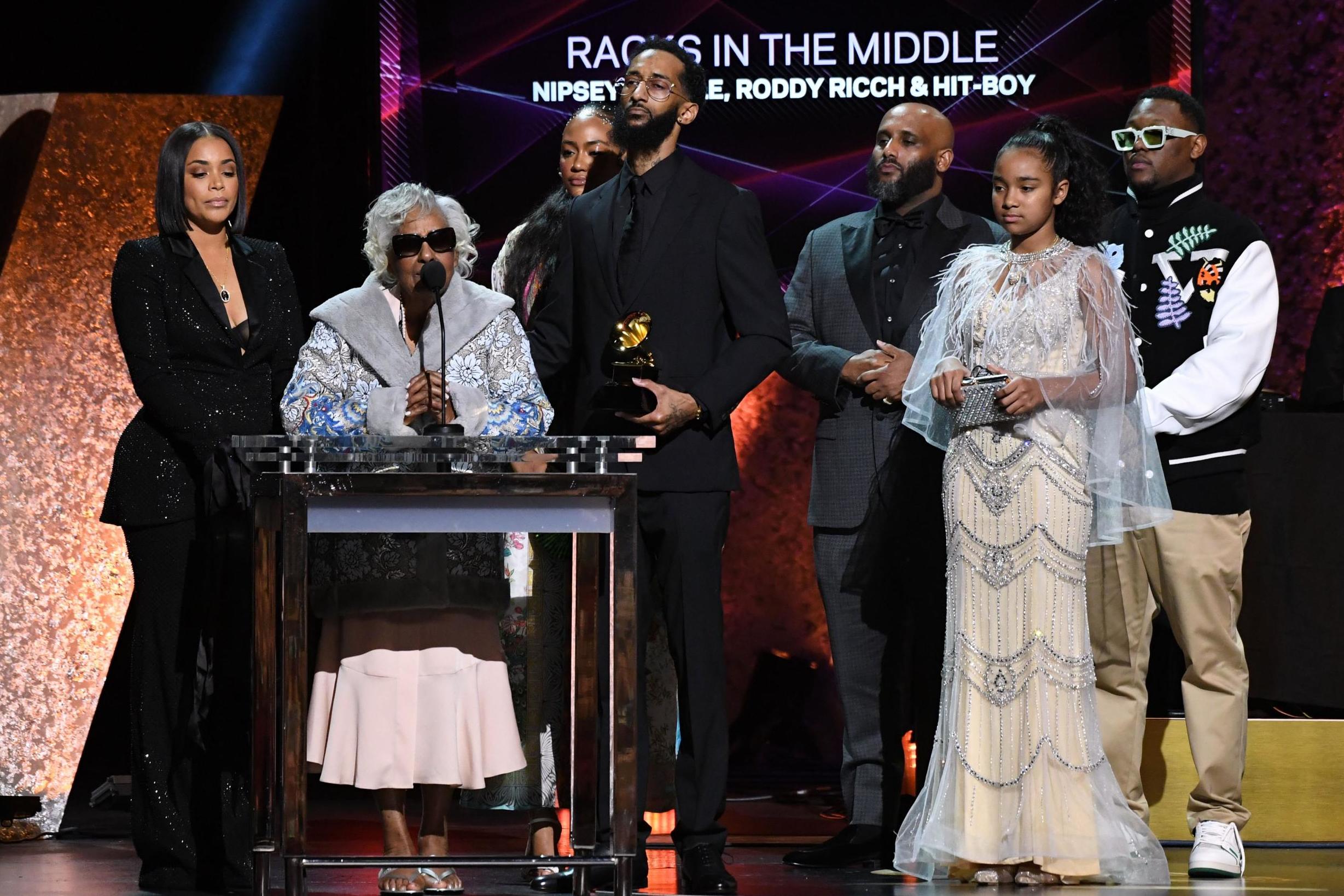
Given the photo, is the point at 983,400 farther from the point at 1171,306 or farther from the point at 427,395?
the point at 427,395

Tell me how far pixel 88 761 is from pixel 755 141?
2.99 meters

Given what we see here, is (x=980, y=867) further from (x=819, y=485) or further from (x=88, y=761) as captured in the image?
(x=88, y=761)

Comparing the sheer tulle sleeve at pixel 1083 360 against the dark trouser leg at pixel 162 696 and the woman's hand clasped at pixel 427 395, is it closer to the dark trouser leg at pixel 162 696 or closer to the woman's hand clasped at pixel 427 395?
the woman's hand clasped at pixel 427 395

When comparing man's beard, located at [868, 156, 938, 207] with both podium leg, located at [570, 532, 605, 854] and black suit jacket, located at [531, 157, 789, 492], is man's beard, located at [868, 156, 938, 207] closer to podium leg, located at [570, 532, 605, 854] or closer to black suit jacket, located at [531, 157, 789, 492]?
black suit jacket, located at [531, 157, 789, 492]

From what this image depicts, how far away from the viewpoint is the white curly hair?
4.13 m

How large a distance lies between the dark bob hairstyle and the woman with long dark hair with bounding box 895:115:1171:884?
188 cm

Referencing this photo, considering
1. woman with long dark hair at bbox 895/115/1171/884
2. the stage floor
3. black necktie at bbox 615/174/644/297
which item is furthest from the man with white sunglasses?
black necktie at bbox 615/174/644/297

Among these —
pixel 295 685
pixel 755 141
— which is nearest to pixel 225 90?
pixel 755 141

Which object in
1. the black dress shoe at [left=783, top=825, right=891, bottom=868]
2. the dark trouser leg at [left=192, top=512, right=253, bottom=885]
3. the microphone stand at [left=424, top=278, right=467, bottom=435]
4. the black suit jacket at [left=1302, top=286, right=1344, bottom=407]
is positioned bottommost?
the black dress shoe at [left=783, top=825, right=891, bottom=868]

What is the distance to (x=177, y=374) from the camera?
443cm

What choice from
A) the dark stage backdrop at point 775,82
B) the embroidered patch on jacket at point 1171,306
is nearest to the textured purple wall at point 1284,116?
the dark stage backdrop at point 775,82

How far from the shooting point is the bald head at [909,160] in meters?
5.10

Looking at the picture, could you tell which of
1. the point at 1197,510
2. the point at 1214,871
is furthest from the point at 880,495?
the point at 1214,871

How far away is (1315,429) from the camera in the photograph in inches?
230
